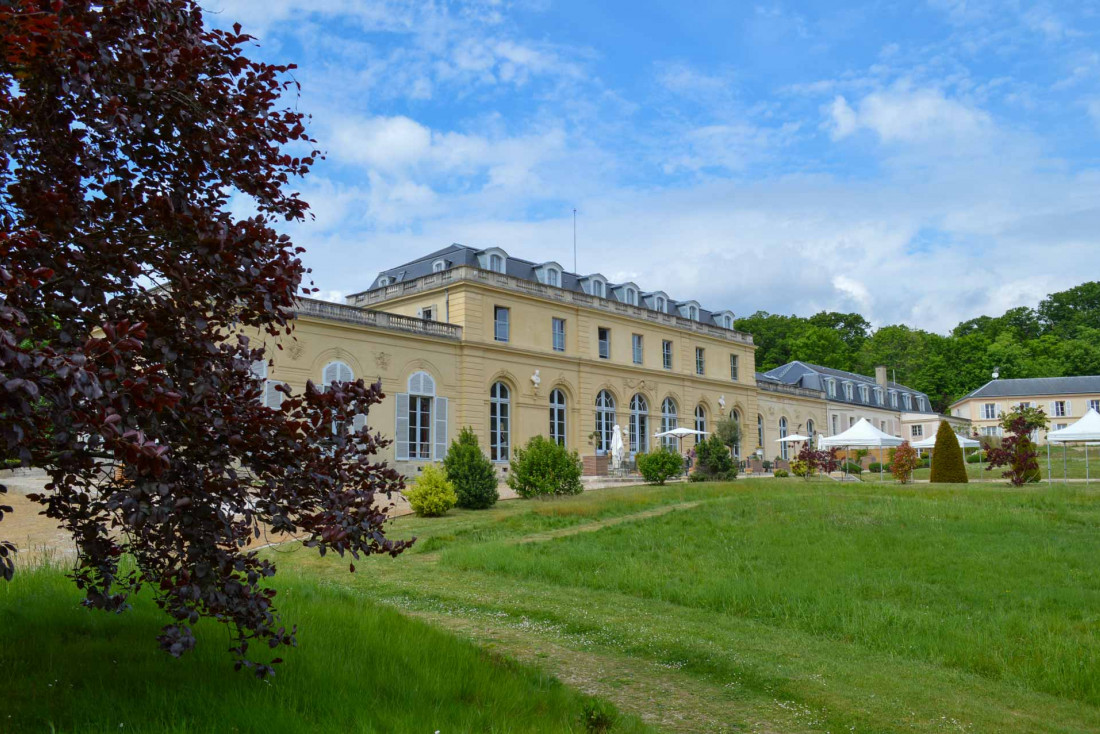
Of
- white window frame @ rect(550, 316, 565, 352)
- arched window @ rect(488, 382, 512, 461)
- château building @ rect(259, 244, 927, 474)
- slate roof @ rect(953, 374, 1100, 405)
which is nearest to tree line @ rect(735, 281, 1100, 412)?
slate roof @ rect(953, 374, 1100, 405)

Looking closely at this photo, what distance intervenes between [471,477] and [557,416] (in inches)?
559

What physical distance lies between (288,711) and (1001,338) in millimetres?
82425

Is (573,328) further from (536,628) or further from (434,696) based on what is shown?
(434,696)

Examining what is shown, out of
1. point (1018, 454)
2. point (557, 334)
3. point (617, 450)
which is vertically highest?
point (557, 334)

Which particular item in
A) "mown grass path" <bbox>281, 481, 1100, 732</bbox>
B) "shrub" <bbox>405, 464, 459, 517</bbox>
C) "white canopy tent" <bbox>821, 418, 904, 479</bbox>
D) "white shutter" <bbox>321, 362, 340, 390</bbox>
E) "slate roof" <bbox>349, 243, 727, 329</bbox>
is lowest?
"mown grass path" <bbox>281, 481, 1100, 732</bbox>

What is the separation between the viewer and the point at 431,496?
17672 millimetres

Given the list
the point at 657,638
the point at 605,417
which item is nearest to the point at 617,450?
the point at 605,417

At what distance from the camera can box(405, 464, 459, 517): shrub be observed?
17672 millimetres

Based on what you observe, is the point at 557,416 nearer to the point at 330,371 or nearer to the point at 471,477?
the point at 330,371

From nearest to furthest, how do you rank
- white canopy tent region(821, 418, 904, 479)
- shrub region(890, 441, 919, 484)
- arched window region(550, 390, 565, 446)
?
1. shrub region(890, 441, 919, 484)
2. white canopy tent region(821, 418, 904, 479)
3. arched window region(550, 390, 565, 446)

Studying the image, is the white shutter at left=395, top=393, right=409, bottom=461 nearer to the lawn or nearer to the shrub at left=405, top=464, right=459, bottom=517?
the shrub at left=405, top=464, right=459, bottom=517

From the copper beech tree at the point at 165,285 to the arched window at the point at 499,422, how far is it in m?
25.9

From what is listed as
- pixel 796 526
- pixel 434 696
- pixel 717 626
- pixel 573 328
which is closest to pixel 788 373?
pixel 573 328

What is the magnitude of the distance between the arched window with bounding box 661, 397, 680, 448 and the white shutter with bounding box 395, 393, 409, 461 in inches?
570
